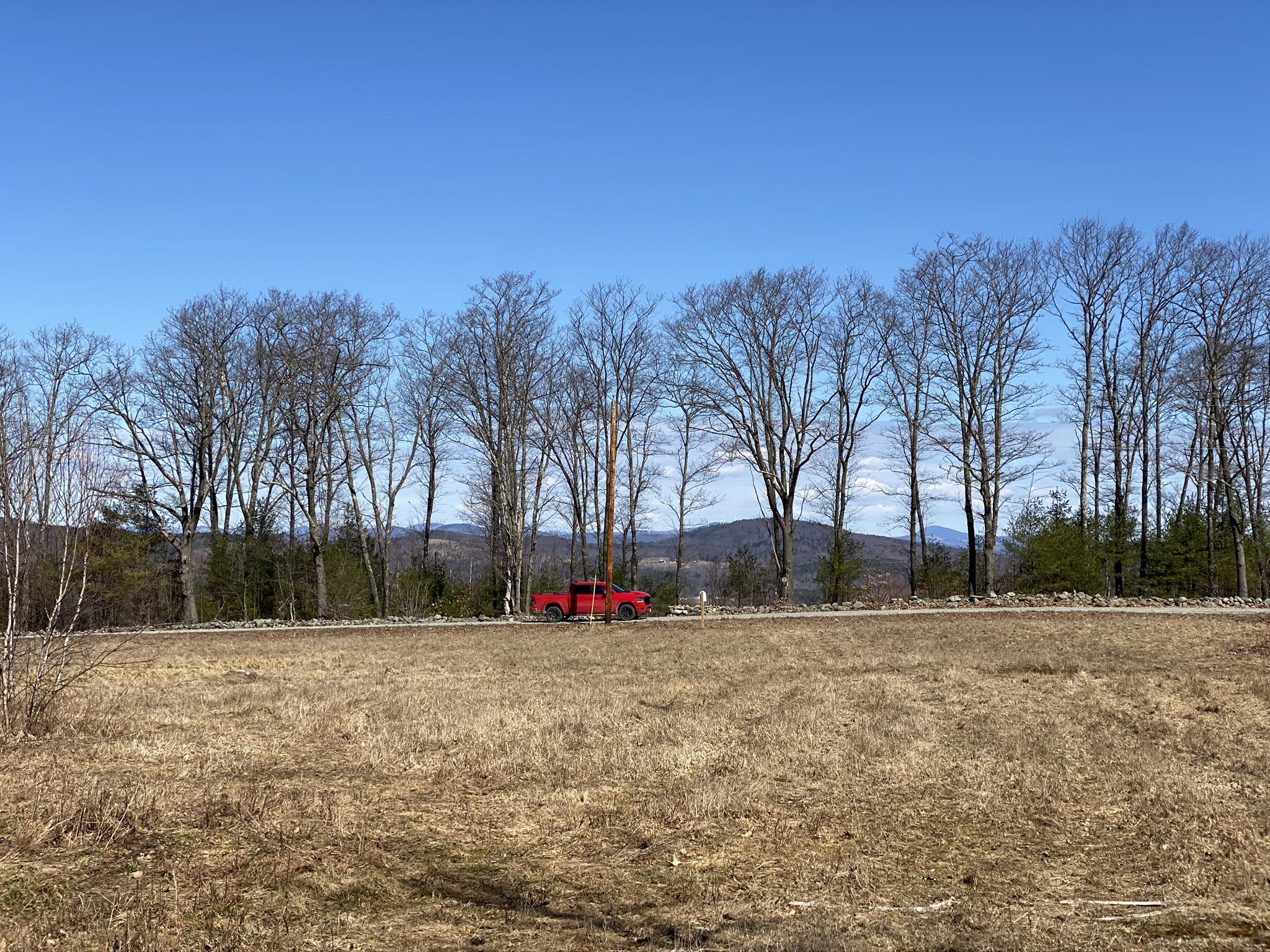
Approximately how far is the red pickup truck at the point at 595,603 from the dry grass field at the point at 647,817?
16.8 metres

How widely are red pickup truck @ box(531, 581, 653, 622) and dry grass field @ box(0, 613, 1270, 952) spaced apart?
16.8 metres

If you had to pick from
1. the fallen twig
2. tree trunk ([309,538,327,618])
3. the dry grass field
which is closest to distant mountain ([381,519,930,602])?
tree trunk ([309,538,327,618])

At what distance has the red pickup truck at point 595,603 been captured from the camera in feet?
104

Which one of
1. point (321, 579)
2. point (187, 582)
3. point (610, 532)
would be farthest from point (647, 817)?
point (187, 582)

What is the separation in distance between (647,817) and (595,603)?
24652 millimetres

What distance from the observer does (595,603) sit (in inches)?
1248

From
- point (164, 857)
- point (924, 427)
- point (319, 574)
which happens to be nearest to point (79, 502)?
point (164, 857)

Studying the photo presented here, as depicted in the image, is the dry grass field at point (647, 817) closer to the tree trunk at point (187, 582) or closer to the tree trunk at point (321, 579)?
the tree trunk at point (321, 579)

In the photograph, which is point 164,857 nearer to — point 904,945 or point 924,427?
point 904,945

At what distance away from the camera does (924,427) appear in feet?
129

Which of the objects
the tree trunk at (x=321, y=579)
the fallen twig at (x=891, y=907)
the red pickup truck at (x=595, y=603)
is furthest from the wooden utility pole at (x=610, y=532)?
the fallen twig at (x=891, y=907)

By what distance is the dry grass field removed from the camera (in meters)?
4.89

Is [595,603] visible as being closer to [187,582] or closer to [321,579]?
[321,579]

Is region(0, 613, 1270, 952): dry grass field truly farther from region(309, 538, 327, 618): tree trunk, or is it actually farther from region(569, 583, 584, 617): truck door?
A: region(309, 538, 327, 618): tree trunk
